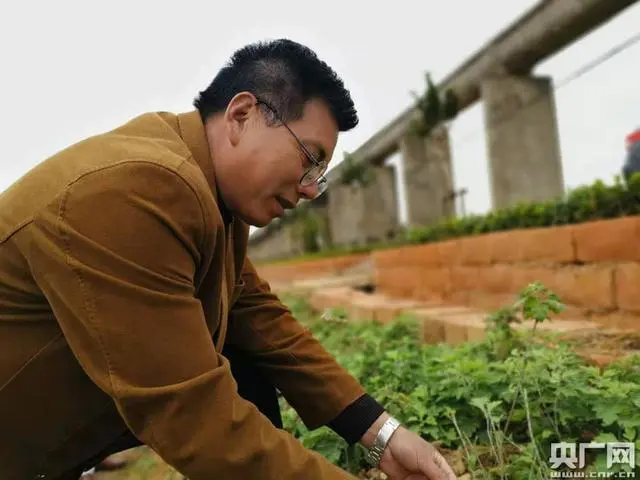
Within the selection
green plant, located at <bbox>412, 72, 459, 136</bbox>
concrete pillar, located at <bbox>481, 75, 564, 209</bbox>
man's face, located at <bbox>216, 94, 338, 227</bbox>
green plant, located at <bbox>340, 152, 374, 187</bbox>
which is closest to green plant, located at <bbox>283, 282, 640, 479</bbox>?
man's face, located at <bbox>216, 94, 338, 227</bbox>

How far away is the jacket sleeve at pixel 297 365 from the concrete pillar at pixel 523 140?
20.0ft

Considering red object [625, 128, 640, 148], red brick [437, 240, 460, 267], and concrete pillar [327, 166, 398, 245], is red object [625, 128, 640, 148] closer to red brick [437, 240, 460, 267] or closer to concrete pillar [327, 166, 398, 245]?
red brick [437, 240, 460, 267]

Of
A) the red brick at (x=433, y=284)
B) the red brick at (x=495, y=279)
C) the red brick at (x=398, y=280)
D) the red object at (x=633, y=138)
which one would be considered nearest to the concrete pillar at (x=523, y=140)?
the red brick at (x=398, y=280)

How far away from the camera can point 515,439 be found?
1954 millimetres

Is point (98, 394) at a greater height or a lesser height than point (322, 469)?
greater

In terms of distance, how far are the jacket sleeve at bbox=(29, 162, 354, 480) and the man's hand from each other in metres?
0.52

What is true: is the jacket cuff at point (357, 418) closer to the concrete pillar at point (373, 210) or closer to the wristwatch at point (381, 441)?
the wristwatch at point (381, 441)

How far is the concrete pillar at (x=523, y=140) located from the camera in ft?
25.2

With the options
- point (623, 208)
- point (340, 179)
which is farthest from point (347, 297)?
point (340, 179)

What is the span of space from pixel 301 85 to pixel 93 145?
1.53ft

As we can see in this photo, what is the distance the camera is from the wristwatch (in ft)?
5.80

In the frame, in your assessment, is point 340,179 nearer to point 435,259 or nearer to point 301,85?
point 435,259

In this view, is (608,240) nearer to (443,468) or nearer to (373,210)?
(443,468)

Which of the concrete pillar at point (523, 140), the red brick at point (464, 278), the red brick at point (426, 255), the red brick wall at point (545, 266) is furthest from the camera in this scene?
the concrete pillar at point (523, 140)
